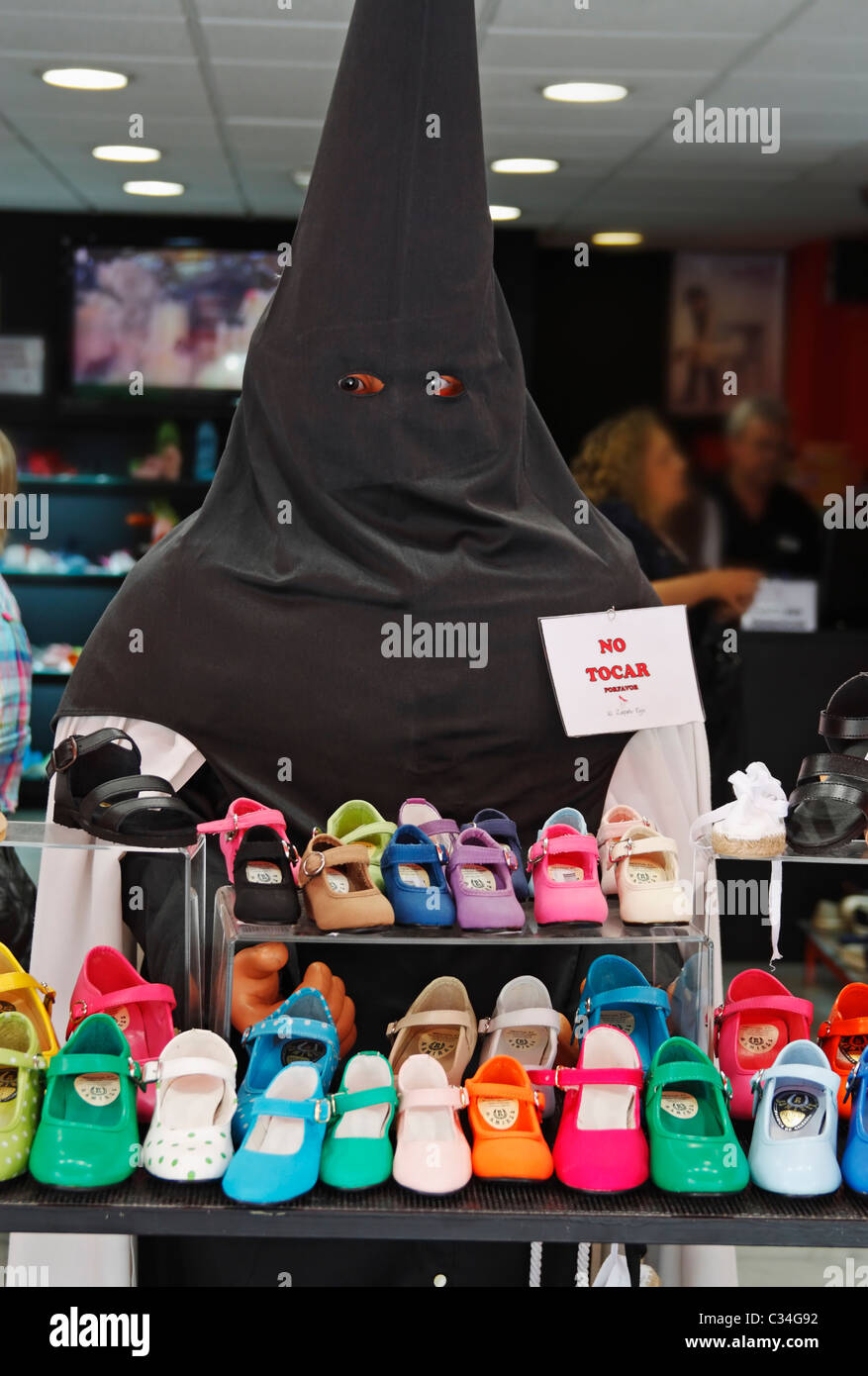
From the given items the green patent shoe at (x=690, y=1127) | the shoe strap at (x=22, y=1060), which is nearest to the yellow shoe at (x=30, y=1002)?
the shoe strap at (x=22, y=1060)

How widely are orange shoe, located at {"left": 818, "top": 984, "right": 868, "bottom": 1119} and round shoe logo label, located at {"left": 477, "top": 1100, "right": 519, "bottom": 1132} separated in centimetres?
36

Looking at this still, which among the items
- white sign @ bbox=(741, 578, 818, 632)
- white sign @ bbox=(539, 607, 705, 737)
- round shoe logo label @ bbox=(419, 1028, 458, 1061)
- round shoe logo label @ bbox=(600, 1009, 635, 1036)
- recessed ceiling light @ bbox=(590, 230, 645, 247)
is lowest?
round shoe logo label @ bbox=(419, 1028, 458, 1061)

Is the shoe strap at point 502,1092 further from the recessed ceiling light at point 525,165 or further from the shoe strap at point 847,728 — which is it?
the recessed ceiling light at point 525,165

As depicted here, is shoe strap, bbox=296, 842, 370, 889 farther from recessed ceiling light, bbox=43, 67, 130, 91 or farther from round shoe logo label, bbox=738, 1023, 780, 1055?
recessed ceiling light, bbox=43, 67, 130, 91

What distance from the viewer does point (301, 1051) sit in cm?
160

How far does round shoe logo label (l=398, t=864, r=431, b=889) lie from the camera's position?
161 cm

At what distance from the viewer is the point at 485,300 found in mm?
1965

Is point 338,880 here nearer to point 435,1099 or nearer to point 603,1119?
point 435,1099

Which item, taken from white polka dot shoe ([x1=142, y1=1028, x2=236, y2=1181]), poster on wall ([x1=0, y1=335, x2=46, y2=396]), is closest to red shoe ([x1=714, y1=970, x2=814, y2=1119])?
white polka dot shoe ([x1=142, y1=1028, x2=236, y2=1181])

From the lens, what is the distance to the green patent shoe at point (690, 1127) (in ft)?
4.50

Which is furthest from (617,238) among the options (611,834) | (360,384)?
(611,834)

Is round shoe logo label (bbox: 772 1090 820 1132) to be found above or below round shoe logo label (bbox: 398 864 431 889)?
below

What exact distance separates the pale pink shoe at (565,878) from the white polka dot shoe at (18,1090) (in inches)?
21.4
